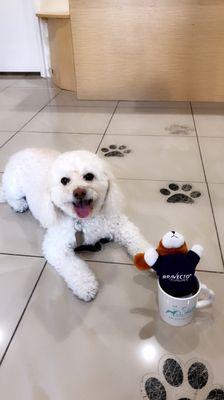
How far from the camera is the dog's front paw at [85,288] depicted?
0.97 meters

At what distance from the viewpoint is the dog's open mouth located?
38.6 inches

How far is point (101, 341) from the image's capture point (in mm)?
870

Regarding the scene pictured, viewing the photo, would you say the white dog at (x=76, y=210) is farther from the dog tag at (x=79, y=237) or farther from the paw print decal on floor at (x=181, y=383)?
the paw print decal on floor at (x=181, y=383)

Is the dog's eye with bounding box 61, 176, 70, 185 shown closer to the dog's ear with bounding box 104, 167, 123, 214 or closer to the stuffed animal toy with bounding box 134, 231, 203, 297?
the dog's ear with bounding box 104, 167, 123, 214

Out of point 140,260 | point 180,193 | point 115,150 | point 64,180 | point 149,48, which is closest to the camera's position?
point 140,260

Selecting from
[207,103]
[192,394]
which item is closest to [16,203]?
[192,394]

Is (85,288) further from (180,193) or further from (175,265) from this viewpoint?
(180,193)

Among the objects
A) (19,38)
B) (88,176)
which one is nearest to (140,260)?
(88,176)

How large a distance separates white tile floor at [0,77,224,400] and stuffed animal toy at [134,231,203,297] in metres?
0.14

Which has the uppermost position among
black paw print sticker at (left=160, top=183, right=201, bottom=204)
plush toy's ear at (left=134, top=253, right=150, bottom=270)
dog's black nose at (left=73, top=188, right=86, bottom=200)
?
dog's black nose at (left=73, top=188, right=86, bottom=200)

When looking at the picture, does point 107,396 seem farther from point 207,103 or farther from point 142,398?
point 207,103

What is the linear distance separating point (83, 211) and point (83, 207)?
0.01m

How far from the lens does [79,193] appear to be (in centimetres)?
95

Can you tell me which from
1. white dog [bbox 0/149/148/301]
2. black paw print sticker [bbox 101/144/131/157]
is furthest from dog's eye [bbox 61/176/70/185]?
black paw print sticker [bbox 101/144/131/157]
